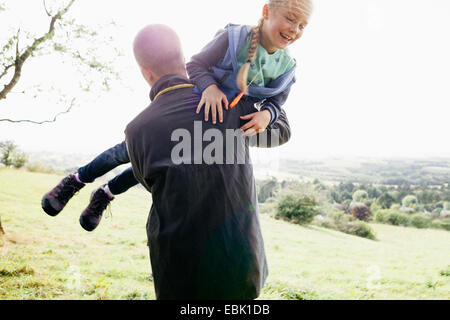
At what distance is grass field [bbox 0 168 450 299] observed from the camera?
2676 mm

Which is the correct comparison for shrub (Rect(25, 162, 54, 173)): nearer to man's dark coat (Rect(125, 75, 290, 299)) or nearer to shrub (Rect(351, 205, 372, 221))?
man's dark coat (Rect(125, 75, 290, 299))

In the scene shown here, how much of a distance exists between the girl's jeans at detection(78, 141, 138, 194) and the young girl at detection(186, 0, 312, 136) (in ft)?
1.54

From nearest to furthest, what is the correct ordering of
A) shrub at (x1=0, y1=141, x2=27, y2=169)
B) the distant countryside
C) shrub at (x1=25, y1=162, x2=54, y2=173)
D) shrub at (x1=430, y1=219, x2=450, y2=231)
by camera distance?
the distant countryside
shrub at (x1=0, y1=141, x2=27, y2=169)
shrub at (x1=25, y1=162, x2=54, y2=173)
shrub at (x1=430, y1=219, x2=450, y2=231)

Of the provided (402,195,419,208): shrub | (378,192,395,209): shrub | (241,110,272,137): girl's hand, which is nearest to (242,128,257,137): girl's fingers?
(241,110,272,137): girl's hand

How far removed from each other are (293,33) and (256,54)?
12cm

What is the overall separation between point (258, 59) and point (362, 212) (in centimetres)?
1312

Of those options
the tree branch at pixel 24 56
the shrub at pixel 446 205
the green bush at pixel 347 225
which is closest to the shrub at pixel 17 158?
the tree branch at pixel 24 56

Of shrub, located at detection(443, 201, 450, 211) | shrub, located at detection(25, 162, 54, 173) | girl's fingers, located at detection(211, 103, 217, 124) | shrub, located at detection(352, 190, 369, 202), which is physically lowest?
shrub, located at detection(443, 201, 450, 211)

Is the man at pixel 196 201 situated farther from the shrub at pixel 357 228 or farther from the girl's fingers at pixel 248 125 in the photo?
the shrub at pixel 357 228

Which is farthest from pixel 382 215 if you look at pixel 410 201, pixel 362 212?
pixel 410 201

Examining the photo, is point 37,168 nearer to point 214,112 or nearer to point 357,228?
point 214,112

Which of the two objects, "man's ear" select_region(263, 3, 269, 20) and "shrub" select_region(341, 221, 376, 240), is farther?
"shrub" select_region(341, 221, 376, 240)

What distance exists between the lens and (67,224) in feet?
17.4

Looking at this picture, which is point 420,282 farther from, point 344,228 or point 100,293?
point 344,228
